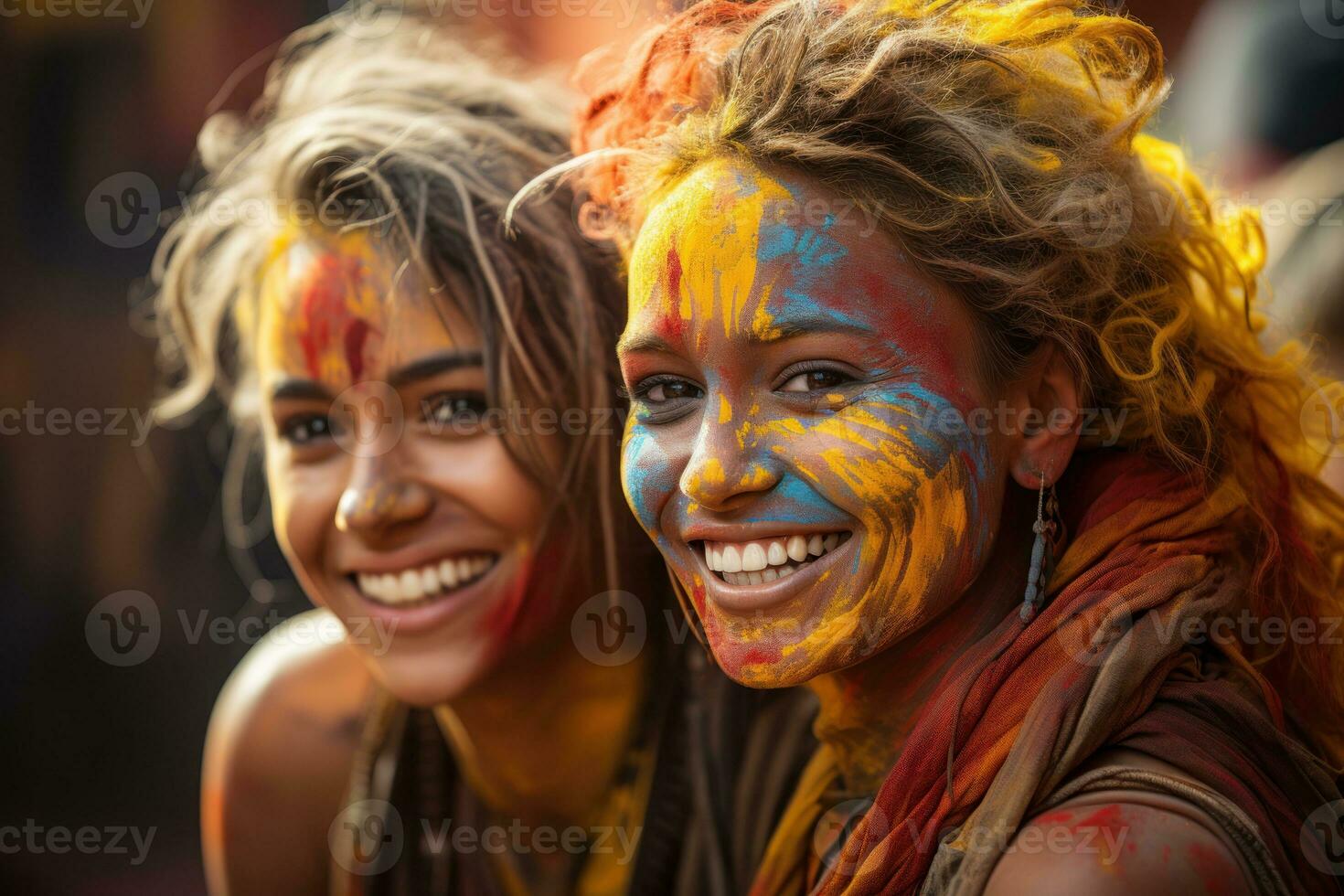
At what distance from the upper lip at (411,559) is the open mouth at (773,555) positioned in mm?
710

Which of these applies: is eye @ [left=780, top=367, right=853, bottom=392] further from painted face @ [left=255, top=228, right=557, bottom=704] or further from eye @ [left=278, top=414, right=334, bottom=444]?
eye @ [left=278, top=414, right=334, bottom=444]

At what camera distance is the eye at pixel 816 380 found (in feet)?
5.75

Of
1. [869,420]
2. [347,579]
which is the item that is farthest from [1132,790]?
[347,579]

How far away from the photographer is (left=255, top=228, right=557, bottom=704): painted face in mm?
2350

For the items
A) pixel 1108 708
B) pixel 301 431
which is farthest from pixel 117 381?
pixel 1108 708

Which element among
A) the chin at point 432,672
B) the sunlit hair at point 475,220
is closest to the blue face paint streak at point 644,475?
the sunlit hair at point 475,220

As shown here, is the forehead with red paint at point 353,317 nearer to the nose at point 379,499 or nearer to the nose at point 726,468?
the nose at point 379,499

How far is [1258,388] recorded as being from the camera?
1981 mm

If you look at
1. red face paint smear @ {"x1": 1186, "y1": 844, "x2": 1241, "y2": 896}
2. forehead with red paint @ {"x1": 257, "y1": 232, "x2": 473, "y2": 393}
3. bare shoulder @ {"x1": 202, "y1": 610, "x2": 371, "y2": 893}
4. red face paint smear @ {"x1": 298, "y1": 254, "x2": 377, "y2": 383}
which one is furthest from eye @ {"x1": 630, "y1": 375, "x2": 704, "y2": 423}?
bare shoulder @ {"x1": 202, "y1": 610, "x2": 371, "y2": 893}

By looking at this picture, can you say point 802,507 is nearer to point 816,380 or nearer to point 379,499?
point 816,380

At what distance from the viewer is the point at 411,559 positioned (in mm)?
2387

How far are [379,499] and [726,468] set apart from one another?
0.86 metres

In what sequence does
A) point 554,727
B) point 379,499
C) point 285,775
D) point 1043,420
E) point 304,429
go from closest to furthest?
point 1043,420, point 379,499, point 304,429, point 554,727, point 285,775

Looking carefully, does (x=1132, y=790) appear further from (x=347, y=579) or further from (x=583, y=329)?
(x=347, y=579)
